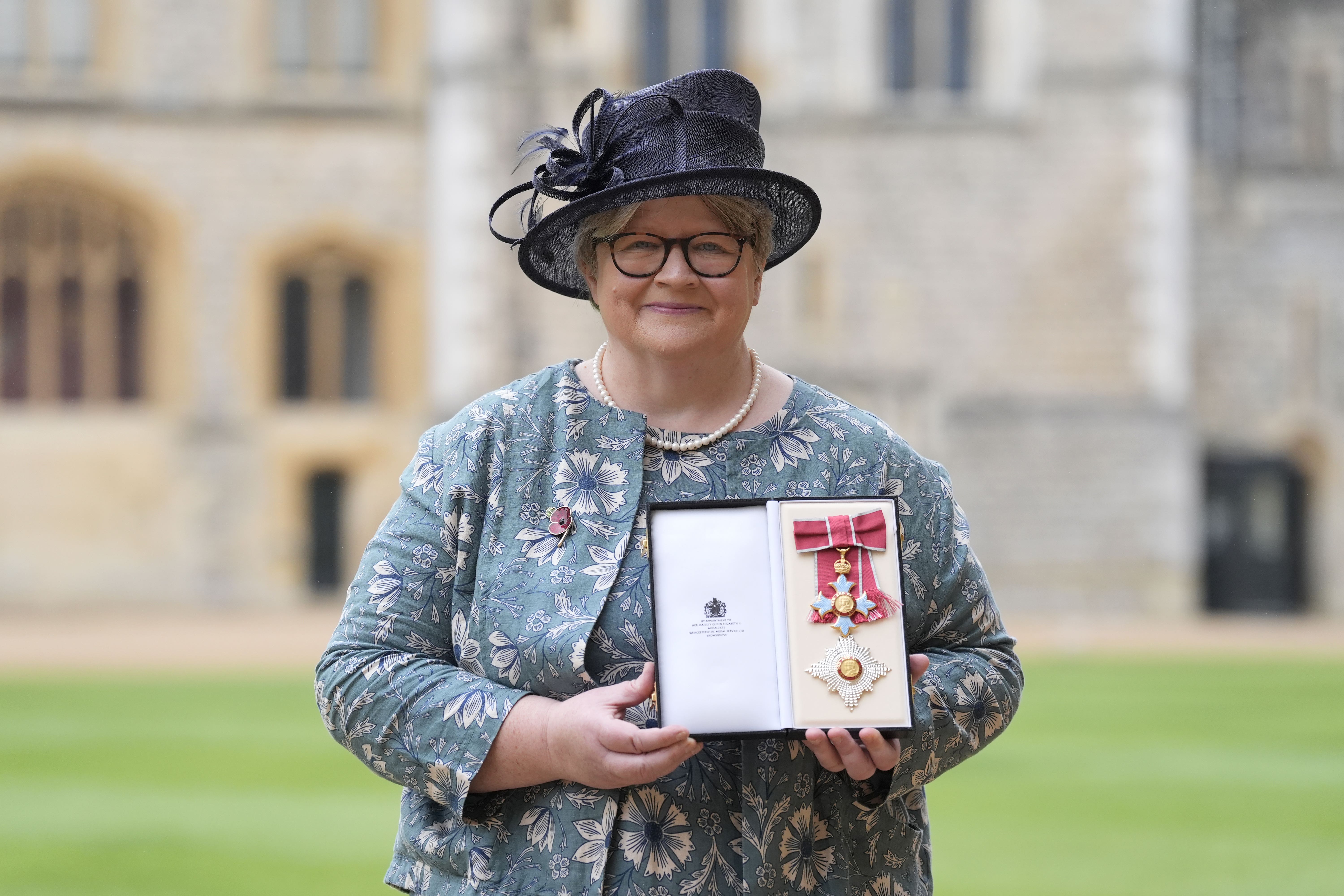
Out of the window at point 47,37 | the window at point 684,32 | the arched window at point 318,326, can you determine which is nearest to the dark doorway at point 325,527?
the arched window at point 318,326

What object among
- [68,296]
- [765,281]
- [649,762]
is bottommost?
[649,762]

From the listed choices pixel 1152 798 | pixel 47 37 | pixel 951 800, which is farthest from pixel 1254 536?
pixel 47 37

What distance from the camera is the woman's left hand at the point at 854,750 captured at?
1.91 metres

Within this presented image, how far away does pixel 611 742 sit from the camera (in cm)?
191

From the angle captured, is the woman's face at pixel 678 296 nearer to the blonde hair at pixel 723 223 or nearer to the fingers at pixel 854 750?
the blonde hair at pixel 723 223

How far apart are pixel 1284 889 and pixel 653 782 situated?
4.24 meters

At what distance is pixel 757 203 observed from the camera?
84.7 inches

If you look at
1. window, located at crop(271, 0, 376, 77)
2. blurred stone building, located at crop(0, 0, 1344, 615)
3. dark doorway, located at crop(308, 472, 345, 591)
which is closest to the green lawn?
blurred stone building, located at crop(0, 0, 1344, 615)

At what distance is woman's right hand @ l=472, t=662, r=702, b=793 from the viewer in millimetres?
1894

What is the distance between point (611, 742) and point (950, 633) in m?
0.54

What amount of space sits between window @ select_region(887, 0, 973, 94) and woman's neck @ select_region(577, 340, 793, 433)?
58.6ft

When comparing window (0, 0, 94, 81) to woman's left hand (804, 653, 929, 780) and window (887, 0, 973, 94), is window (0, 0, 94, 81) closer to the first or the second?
window (887, 0, 973, 94)

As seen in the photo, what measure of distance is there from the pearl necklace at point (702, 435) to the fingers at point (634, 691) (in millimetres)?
342

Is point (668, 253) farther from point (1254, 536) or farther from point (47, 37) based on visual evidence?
point (1254, 536)
